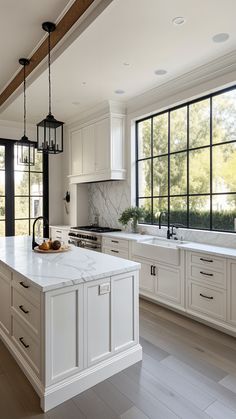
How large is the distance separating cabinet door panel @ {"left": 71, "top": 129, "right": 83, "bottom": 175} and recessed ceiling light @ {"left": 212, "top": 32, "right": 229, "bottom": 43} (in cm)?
314

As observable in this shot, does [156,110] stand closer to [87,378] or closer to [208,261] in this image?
[208,261]

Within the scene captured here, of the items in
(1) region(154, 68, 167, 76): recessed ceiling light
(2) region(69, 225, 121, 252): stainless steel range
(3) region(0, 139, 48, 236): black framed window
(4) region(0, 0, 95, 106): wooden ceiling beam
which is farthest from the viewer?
(3) region(0, 139, 48, 236): black framed window

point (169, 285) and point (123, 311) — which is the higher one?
point (123, 311)

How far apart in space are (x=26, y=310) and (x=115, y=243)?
2304mm

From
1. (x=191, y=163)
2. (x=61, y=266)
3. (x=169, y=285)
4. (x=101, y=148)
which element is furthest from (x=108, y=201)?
(x=61, y=266)

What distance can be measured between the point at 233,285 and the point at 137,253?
1462 mm

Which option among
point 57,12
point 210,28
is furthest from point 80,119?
point 210,28

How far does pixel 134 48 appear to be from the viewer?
296cm

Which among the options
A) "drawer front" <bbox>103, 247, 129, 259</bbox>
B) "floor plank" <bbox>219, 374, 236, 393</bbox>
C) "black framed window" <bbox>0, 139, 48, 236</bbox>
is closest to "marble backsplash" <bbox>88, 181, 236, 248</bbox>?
"drawer front" <bbox>103, 247, 129, 259</bbox>

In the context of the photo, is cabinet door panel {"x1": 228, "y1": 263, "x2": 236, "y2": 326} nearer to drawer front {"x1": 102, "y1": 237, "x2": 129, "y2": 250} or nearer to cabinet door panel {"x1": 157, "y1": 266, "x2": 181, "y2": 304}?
cabinet door panel {"x1": 157, "y1": 266, "x2": 181, "y2": 304}

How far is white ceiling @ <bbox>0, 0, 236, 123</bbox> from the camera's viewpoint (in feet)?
7.73

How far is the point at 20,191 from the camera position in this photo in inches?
227

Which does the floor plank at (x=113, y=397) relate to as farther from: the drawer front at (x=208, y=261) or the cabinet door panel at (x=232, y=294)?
the drawer front at (x=208, y=261)

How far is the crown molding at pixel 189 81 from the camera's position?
3.21 metres
